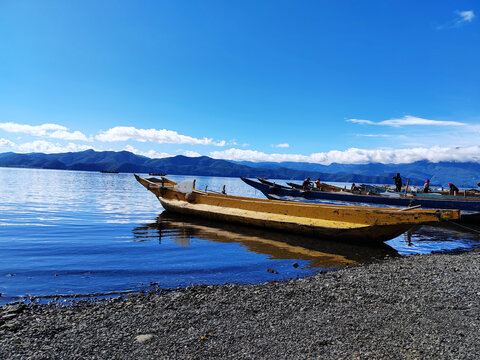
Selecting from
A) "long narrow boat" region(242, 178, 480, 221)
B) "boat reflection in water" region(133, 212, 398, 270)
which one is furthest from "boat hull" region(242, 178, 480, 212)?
"boat reflection in water" region(133, 212, 398, 270)

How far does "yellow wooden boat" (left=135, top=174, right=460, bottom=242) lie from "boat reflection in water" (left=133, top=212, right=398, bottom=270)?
401mm

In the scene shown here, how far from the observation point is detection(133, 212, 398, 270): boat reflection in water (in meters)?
9.69

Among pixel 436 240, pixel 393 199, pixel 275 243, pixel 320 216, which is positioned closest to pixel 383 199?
pixel 393 199

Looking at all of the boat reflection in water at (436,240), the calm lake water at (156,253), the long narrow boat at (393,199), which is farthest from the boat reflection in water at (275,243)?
the long narrow boat at (393,199)

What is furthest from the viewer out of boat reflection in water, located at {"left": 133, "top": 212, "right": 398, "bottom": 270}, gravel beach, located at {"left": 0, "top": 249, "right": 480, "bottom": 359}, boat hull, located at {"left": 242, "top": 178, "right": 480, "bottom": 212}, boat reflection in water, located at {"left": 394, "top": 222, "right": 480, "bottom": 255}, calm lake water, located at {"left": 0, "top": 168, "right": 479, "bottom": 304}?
boat hull, located at {"left": 242, "top": 178, "right": 480, "bottom": 212}

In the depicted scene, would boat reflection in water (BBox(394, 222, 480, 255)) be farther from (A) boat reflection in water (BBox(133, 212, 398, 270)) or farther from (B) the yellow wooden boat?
(B) the yellow wooden boat

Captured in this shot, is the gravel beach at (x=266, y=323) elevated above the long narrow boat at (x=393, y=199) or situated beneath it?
situated beneath

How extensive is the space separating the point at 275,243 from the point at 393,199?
37.5 feet

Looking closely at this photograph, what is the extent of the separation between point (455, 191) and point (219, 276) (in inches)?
940

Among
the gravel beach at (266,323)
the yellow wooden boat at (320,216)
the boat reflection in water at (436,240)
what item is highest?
A: the yellow wooden boat at (320,216)

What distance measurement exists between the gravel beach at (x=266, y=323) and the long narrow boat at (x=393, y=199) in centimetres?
846

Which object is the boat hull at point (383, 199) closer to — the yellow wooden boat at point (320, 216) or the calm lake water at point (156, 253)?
the calm lake water at point (156, 253)

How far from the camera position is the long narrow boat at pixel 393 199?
16641 millimetres

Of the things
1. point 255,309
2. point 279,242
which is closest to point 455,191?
point 279,242
